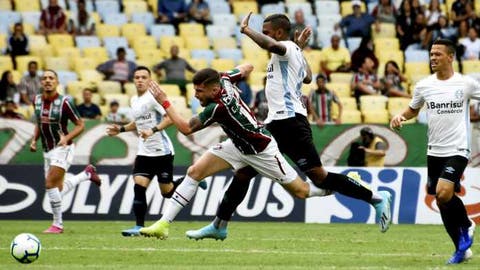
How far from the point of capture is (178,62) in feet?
85.1

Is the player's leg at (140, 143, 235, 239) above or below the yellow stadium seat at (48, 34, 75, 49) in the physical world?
above

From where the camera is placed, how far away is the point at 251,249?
563 inches

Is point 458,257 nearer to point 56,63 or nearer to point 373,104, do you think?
point 373,104

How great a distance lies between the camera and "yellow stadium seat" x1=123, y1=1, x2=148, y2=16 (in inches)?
1128

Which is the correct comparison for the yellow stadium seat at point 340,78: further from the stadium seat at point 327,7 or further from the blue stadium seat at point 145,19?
the blue stadium seat at point 145,19

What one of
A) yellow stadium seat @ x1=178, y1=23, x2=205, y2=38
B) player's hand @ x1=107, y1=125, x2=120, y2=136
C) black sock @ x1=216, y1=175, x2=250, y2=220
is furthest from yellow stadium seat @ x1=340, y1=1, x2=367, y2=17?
black sock @ x1=216, y1=175, x2=250, y2=220

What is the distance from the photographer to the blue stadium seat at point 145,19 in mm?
28359

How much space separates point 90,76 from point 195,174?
12.6m

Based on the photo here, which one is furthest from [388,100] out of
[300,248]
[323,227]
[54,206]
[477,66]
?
[300,248]

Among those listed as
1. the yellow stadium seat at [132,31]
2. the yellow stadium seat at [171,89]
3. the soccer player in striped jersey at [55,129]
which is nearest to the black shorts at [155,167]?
the soccer player in striped jersey at [55,129]

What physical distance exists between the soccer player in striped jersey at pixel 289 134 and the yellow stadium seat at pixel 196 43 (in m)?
13.8

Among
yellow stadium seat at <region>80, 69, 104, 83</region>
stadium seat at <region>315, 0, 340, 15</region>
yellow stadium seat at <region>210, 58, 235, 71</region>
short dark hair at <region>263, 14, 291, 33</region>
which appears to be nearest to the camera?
short dark hair at <region>263, 14, 291, 33</region>

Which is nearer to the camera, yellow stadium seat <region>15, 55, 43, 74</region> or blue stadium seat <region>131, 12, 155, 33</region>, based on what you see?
yellow stadium seat <region>15, 55, 43, 74</region>

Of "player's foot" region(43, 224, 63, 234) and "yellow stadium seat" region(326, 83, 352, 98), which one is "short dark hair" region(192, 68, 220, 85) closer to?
"player's foot" region(43, 224, 63, 234)
